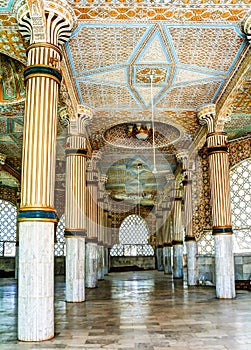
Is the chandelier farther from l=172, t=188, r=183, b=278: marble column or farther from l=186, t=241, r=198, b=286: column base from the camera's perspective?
l=172, t=188, r=183, b=278: marble column

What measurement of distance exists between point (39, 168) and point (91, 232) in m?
9.14

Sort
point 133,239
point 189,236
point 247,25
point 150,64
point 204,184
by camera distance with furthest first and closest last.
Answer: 1. point 133,239
2. point 204,184
3. point 189,236
4. point 150,64
5. point 247,25

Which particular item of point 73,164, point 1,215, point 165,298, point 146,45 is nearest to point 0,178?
point 1,215

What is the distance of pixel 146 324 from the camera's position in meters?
7.21

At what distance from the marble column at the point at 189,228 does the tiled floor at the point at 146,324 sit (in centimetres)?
387

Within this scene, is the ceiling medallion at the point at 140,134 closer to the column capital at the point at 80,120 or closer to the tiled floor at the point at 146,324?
the column capital at the point at 80,120

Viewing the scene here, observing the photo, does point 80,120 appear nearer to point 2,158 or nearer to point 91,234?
point 91,234

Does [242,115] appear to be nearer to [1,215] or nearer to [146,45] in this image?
[146,45]

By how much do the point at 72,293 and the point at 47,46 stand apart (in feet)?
21.1

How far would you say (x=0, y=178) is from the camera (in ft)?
70.6

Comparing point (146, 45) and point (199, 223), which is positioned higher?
point (146, 45)

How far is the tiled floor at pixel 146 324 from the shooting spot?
5734 millimetres

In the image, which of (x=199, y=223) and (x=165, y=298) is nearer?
(x=165, y=298)

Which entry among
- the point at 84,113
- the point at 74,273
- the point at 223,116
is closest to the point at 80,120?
the point at 84,113
